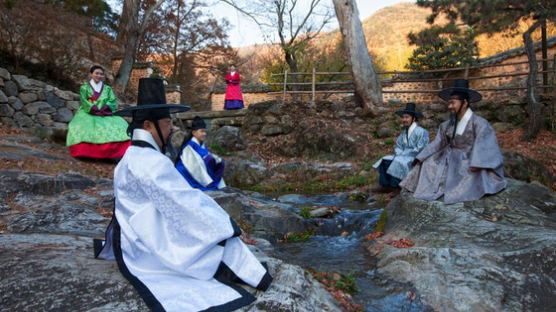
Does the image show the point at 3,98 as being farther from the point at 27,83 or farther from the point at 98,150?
the point at 98,150

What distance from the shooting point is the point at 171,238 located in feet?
7.30

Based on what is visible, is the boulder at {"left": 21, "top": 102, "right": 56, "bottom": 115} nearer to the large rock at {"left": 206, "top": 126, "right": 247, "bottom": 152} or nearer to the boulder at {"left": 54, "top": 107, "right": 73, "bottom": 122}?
the boulder at {"left": 54, "top": 107, "right": 73, "bottom": 122}

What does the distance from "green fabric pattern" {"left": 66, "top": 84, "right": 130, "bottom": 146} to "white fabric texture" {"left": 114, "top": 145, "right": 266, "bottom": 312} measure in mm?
6262

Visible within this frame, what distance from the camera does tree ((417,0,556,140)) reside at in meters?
9.97

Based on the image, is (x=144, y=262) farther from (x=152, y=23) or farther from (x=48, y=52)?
(x=152, y=23)

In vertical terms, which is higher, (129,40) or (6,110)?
(129,40)

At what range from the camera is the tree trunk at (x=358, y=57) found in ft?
37.3

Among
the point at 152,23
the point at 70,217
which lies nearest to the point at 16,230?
the point at 70,217

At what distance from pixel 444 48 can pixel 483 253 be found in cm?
1657

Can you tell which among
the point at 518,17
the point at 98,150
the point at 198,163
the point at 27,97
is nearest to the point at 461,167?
the point at 198,163

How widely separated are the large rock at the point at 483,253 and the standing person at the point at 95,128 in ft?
20.9

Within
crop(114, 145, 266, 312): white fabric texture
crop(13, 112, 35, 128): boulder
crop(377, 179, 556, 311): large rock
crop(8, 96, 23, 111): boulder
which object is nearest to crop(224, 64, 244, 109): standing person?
crop(13, 112, 35, 128): boulder

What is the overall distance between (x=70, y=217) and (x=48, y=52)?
28.8 ft

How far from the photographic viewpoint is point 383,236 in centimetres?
463
